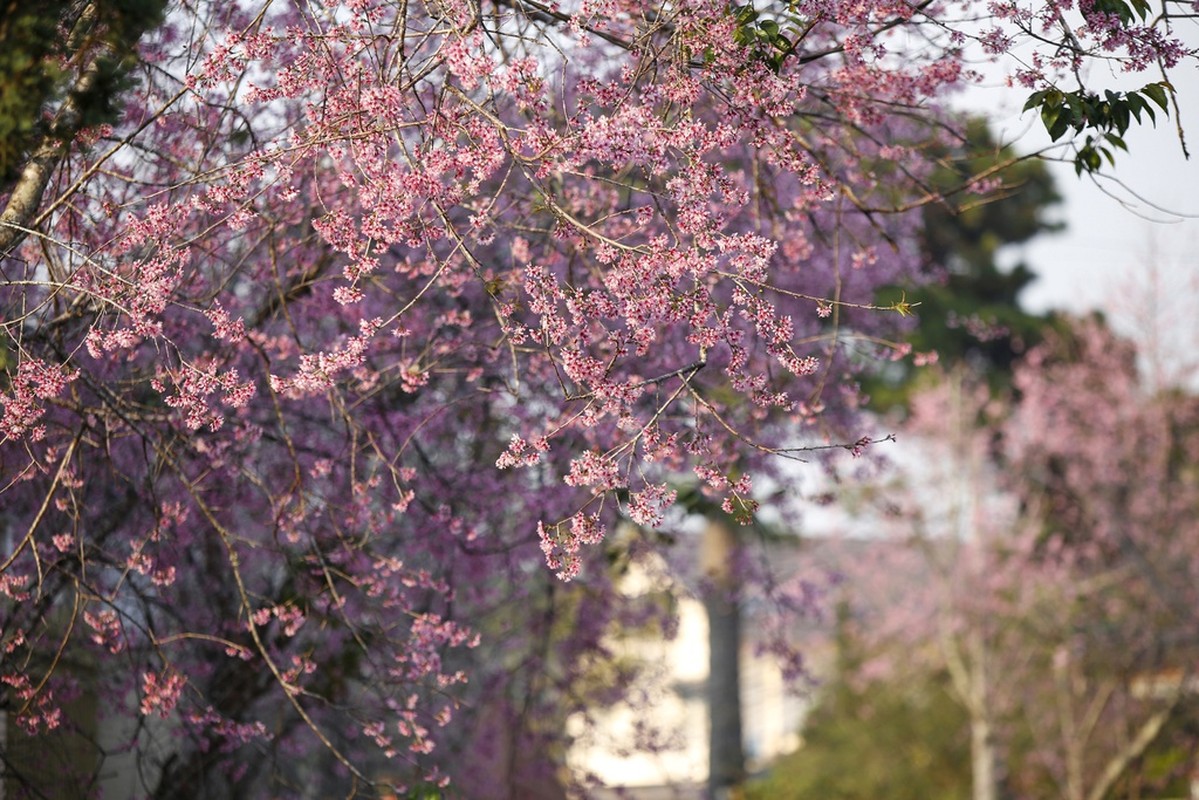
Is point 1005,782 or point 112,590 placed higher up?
point 1005,782

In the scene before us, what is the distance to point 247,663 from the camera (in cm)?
745

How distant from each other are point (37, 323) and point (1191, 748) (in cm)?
1563

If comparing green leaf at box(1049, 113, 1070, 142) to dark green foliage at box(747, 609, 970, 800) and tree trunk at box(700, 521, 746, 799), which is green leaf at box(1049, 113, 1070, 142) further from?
dark green foliage at box(747, 609, 970, 800)

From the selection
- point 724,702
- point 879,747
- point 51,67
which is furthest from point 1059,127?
point 879,747

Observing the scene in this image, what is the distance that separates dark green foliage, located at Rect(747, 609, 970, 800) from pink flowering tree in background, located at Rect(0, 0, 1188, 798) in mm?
12606

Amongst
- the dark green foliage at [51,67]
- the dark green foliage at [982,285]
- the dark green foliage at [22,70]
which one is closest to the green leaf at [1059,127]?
the dark green foliage at [51,67]

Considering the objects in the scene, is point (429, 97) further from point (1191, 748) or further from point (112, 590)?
point (1191, 748)

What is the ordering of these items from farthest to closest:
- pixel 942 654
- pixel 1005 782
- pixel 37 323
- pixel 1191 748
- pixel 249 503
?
1. pixel 942 654
2. pixel 1005 782
3. pixel 1191 748
4. pixel 249 503
5. pixel 37 323

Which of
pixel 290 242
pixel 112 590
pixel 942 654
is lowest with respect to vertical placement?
pixel 112 590

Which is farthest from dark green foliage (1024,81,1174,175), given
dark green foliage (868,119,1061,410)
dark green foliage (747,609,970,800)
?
dark green foliage (868,119,1061,410)

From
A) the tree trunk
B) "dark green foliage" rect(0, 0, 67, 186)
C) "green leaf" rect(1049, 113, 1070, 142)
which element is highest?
the tree trunk

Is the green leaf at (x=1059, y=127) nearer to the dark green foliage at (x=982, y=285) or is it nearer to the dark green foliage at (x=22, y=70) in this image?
the dark green foliage at (x=22, y=70)

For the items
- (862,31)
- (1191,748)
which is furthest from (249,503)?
(1191,748)

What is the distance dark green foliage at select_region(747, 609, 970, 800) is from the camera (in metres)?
20.9
